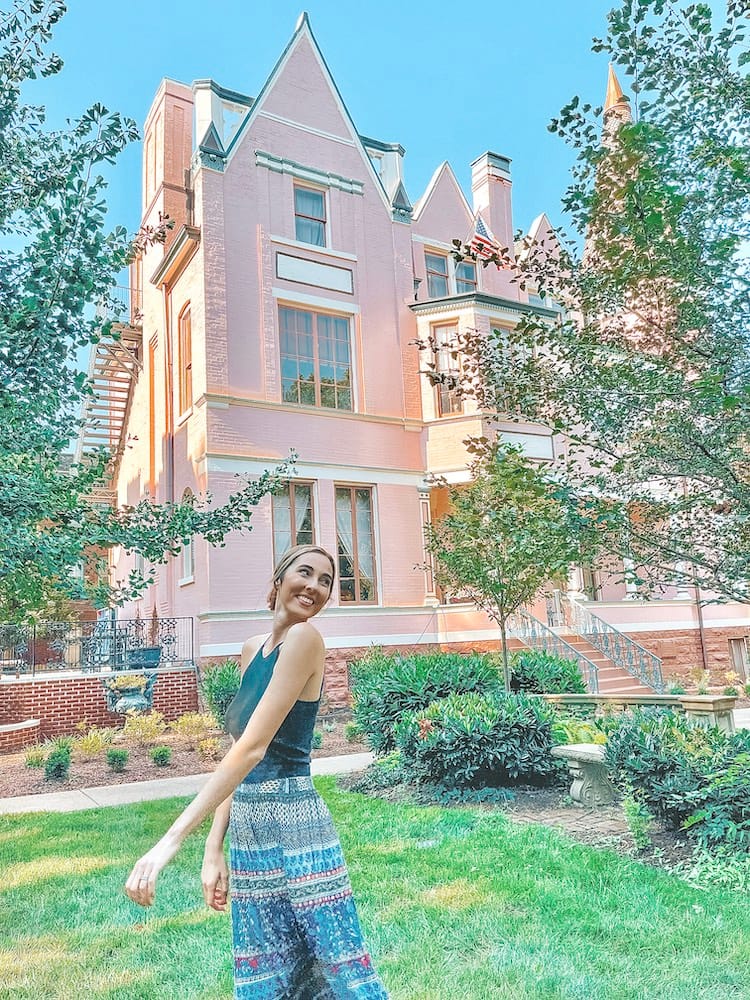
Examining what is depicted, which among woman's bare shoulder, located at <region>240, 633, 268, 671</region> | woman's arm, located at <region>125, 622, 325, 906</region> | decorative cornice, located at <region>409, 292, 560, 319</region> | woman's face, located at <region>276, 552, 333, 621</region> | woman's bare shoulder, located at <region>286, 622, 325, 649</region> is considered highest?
decorative cornice, located at <region>409, 292, 560, 319</region>

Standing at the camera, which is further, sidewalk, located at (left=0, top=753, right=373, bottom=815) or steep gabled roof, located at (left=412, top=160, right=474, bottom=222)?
steep gabled roof, located at (left=412, top=160, right=474, bottom=222)

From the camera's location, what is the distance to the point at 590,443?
17.8 ft

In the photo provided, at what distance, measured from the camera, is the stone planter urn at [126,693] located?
13125 mm

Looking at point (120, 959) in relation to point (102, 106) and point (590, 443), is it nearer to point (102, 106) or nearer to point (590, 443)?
A: point (590, 443)

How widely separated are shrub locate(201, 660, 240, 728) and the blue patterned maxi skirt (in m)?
10.8

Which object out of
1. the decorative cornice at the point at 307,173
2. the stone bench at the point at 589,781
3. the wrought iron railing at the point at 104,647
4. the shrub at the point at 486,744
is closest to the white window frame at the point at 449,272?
the decorative cornice at the point at 307,173

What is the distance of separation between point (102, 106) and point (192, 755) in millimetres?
8674

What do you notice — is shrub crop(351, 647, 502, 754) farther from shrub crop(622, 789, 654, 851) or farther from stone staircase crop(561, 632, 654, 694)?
stone staircase crop(561, 632, 654, 694)

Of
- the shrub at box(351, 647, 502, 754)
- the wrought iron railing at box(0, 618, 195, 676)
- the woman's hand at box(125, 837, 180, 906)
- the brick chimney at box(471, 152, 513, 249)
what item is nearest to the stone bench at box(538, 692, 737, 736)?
the shrub at box(351, 647, 502, 754)

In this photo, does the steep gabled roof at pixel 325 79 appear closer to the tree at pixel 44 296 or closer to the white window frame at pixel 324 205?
the white window frame at pixel 324 205

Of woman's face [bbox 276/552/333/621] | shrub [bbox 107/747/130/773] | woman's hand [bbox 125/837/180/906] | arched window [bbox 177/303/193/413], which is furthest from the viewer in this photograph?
arched window [bbox 177/303/193/413]


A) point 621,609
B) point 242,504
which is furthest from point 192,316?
point 621,609

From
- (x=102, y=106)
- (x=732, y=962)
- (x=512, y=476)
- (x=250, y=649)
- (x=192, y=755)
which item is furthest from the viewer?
(x=192, y=755)

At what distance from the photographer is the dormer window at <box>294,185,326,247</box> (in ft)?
57.8
